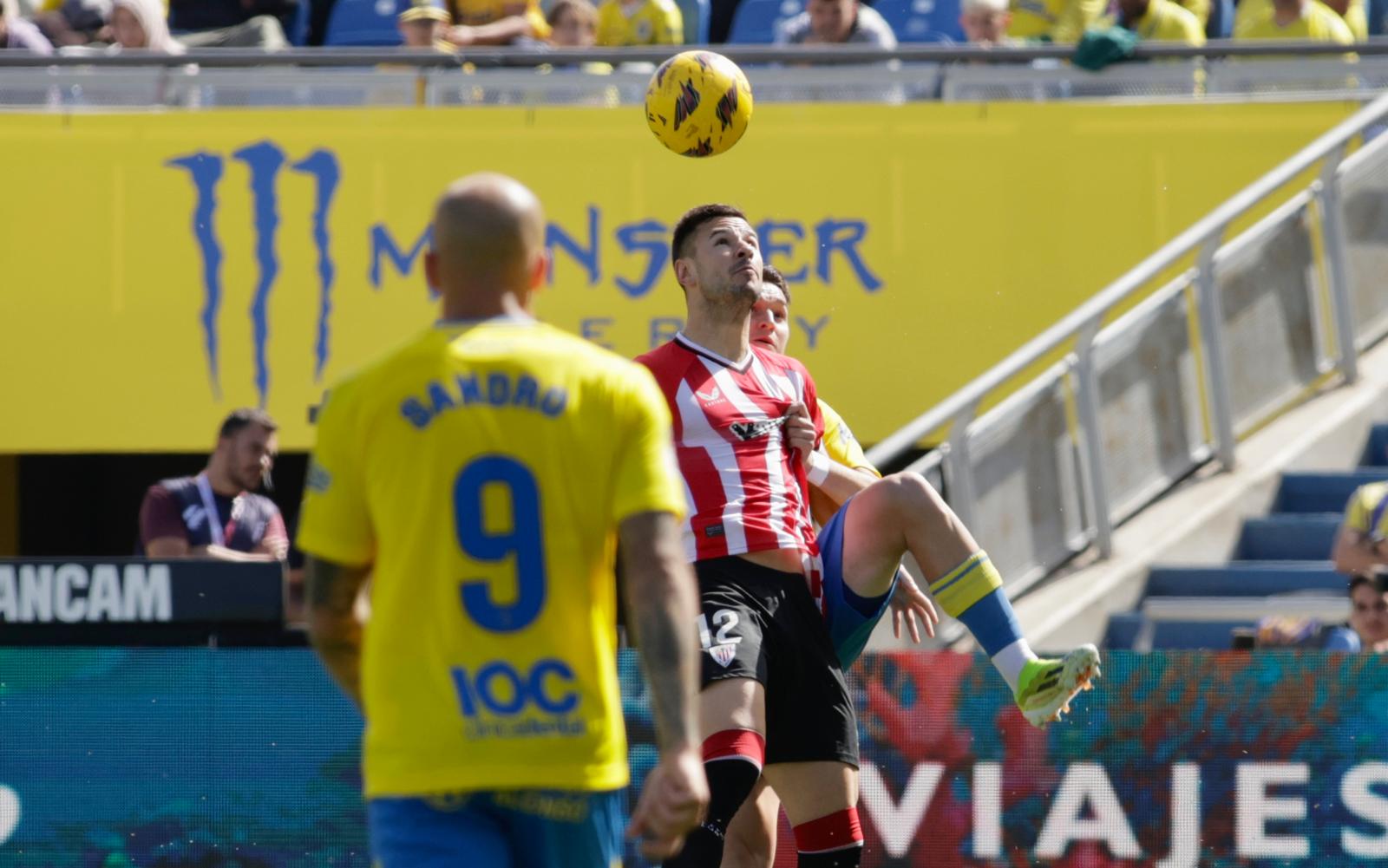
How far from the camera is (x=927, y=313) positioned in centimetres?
1235

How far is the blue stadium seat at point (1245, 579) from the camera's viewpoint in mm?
9914

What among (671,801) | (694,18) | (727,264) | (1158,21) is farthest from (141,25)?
(671,801)

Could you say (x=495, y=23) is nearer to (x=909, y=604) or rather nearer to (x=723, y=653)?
(x=909, y=604)

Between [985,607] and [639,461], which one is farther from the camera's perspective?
[985,607]

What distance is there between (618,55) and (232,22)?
3573 mm

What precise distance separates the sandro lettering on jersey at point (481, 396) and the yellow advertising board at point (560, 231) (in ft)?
28.5

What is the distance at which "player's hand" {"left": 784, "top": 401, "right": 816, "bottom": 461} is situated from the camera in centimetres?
627

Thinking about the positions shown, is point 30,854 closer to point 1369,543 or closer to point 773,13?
point 1369,543

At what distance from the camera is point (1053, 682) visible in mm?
5871

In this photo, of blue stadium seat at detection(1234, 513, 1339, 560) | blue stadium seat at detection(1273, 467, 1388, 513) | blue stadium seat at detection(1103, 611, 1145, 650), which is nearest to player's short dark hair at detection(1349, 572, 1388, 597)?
blue stadium seat at detection(1103, 611, 1145, 650)

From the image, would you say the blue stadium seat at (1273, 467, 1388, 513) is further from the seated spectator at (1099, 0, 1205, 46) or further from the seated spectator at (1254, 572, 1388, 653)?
the seated spectator at (1099, 0, 1205, 46)

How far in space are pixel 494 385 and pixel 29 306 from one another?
32.2 feet

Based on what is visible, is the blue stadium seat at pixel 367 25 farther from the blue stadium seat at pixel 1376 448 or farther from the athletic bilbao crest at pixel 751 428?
the athletic bilbao crest at pixel 751 428

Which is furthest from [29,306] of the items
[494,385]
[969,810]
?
[494,385]
